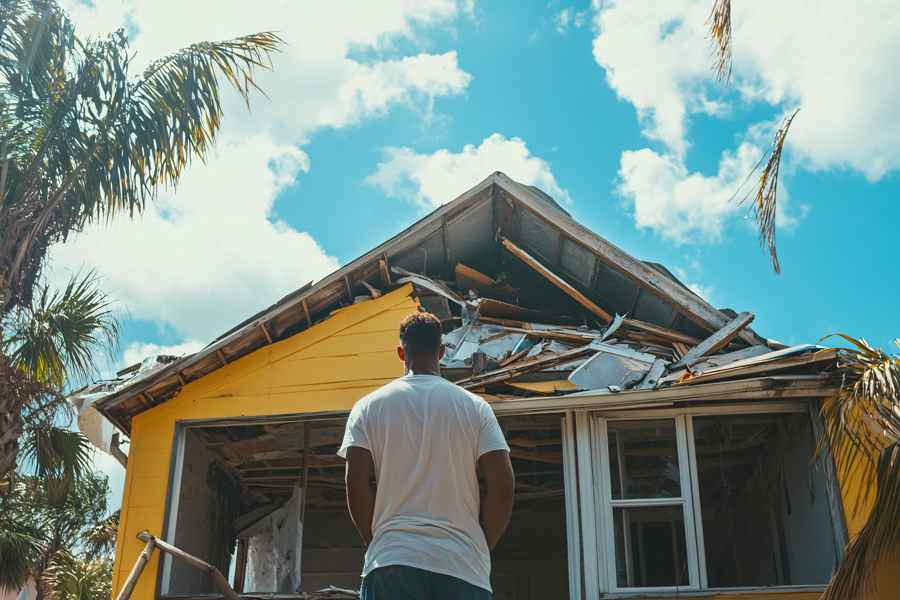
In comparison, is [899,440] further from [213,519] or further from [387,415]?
[213,519]

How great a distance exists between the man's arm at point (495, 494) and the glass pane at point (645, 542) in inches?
204

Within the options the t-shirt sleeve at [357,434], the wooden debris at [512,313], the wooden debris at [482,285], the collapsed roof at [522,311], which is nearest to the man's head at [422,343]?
the t-shirt sleeve at [357,434]

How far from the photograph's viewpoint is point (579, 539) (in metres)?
8.36

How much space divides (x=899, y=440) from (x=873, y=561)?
93cm

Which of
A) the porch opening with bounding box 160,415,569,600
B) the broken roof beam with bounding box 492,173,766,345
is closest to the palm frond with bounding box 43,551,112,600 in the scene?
the porch opening with bounding box 160,415,569,600

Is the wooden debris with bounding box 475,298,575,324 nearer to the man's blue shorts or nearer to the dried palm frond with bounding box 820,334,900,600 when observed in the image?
the dried palm frond with bounding box 820,334,900,600

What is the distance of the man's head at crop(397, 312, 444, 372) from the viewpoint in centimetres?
379

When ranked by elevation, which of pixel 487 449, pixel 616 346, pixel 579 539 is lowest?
pixel 487 449

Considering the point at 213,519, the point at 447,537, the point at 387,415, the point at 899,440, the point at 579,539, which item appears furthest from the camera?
the point at 213,519

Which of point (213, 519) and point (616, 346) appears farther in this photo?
point (213, 519)

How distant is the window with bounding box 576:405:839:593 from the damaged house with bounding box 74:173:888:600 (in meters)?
0.02

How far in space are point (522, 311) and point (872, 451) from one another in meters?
3.85

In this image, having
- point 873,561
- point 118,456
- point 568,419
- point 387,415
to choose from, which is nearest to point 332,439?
point 118,456

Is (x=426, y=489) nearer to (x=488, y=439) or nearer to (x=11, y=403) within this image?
(x=488, y=439)
